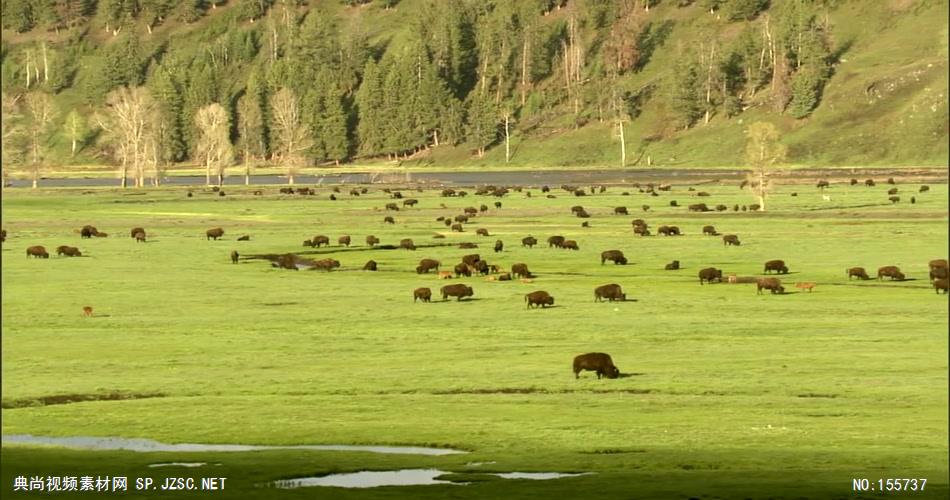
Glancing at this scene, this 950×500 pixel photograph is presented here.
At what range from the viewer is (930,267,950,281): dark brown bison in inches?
2298

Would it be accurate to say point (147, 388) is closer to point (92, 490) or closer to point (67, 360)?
point (67, 360)

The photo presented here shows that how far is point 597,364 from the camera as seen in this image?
1526 inches

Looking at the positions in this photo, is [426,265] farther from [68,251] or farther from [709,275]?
[68,251]

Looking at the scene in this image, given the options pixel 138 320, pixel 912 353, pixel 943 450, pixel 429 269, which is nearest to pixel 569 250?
pixel 429 269

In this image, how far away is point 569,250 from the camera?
79.9m

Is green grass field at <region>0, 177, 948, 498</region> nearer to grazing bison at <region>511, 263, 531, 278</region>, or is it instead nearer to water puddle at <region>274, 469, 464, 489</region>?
water puddle at <region>274, 469, 464, 489</region>

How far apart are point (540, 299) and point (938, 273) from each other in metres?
17.1

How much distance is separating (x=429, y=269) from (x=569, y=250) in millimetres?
12783

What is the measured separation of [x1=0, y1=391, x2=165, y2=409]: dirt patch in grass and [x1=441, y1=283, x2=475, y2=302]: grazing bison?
68.5ft

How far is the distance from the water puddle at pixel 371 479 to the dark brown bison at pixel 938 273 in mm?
35865

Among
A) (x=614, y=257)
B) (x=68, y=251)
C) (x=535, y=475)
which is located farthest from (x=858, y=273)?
(x=68, y=251)

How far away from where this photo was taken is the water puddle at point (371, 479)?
2677cm

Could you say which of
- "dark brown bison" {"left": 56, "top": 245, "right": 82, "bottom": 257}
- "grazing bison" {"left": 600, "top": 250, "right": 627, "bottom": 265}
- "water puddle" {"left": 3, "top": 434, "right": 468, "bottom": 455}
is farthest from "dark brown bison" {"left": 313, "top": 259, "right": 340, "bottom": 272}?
"water puddle" {"left": 3, "top": 434, "right": 468, "bottom": 455}

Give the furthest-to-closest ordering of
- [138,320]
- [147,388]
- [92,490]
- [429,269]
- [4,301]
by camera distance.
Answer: [429,269] → [4,301] → [138,320] → [147,388] → [92,490]
